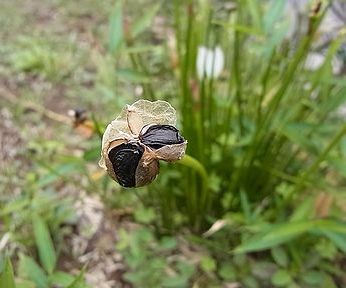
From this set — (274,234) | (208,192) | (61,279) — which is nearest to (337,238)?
(274,234)

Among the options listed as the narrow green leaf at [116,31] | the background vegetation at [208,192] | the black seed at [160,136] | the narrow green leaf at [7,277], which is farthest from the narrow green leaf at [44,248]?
the black seed at [160,136]

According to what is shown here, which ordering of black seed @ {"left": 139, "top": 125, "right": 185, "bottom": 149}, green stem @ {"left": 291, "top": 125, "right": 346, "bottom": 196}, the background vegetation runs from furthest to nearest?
the background vegetation
green stem @ {"left": 291, "top": 125, "right": 346, "bottom": 196}
black seed @ {"left": 139, "top": 125, "right": 185, "bottom": 149}

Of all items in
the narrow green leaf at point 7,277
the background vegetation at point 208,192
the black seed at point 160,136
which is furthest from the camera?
the background vegetation at point 208,192

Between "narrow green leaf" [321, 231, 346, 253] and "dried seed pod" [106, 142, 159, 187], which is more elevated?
"dried seed pod" [106, 142, 159, 187]

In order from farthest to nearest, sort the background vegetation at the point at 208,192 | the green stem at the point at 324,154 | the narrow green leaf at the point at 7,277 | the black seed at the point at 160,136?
the background vegetation at the point at 208,192 → the green stem at the point at 324,154 → the narrow green leaf at the point at 7,277 → the black seed at the point at 160,136

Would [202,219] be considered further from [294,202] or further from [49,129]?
[49,129]

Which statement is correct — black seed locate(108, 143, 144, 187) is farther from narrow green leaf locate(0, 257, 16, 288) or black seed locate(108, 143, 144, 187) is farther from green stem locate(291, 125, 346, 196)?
green stem locate(291, 125, 346, 196)

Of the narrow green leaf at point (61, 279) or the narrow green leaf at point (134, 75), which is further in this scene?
the narrow green leaf at point (134, 75)

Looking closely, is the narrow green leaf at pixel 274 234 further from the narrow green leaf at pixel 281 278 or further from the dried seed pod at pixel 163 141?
the dried seed pod at pixel 163 141

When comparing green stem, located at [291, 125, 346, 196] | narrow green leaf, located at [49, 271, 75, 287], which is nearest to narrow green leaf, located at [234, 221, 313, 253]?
green stem, located at [291, 125, 346, 196]
